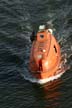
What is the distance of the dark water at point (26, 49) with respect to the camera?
33.7m

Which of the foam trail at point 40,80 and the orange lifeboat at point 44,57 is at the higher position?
the orange lifeboat at point 44,57

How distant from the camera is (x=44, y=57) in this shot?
35125 mm

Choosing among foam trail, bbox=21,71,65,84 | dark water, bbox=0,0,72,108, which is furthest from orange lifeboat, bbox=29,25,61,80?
dark water, bbox=0,0,72,108

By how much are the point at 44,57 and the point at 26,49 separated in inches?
228

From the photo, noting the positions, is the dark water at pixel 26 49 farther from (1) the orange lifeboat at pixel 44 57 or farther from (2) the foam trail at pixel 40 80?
(1) the orange lifeboat at pixel 44 57

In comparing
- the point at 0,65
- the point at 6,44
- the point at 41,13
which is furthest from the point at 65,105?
the point at 41,13

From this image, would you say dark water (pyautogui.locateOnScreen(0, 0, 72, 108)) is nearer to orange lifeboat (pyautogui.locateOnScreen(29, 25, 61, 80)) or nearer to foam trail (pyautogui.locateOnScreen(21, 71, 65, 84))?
foam trail (pyautogui.locateOnScreen(21, 71, 65, 84))

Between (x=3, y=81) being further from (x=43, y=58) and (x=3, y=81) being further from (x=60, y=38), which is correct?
(x=60, y=38)

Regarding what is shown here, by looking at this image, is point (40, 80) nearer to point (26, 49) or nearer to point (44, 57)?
point (44, 57)

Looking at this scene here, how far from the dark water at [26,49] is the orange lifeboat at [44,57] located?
101cm

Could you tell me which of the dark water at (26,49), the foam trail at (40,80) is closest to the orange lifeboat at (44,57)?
the foam trail at (40,80)

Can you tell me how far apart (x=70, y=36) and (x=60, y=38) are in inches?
41.7

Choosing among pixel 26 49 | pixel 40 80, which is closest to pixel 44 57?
pixel 40 80

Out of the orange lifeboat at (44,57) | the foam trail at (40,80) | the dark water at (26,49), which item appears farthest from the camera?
the foam trail at (40,80)
